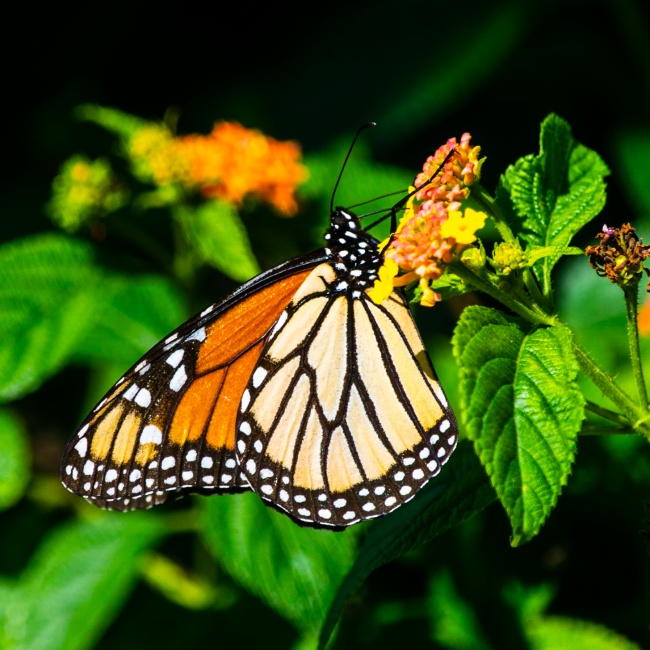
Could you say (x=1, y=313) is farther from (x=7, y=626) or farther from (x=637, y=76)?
(x=637, y=76)

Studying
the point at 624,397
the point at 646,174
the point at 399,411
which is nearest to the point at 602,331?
the point at 646,174

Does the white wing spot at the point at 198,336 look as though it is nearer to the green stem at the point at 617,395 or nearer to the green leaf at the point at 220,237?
the green leaf at the point at 220,237

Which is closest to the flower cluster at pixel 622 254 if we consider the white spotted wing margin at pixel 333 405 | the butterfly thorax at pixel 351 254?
the white spotted wing margin at pixel 333 405

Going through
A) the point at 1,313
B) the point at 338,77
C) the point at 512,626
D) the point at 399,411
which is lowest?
the point at 512,626

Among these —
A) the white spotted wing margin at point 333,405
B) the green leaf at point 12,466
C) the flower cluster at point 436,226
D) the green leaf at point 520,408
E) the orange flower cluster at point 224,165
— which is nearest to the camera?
the green leaf at point 520,408

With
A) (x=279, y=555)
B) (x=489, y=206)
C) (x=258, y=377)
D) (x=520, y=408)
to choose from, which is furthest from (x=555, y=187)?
(x=279, y=555)

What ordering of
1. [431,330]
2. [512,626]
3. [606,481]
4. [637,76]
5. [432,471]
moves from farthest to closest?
[431,330] < [637,76] < [512,626] < [606,481] < [432,471]

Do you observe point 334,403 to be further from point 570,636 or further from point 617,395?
point 570,636
